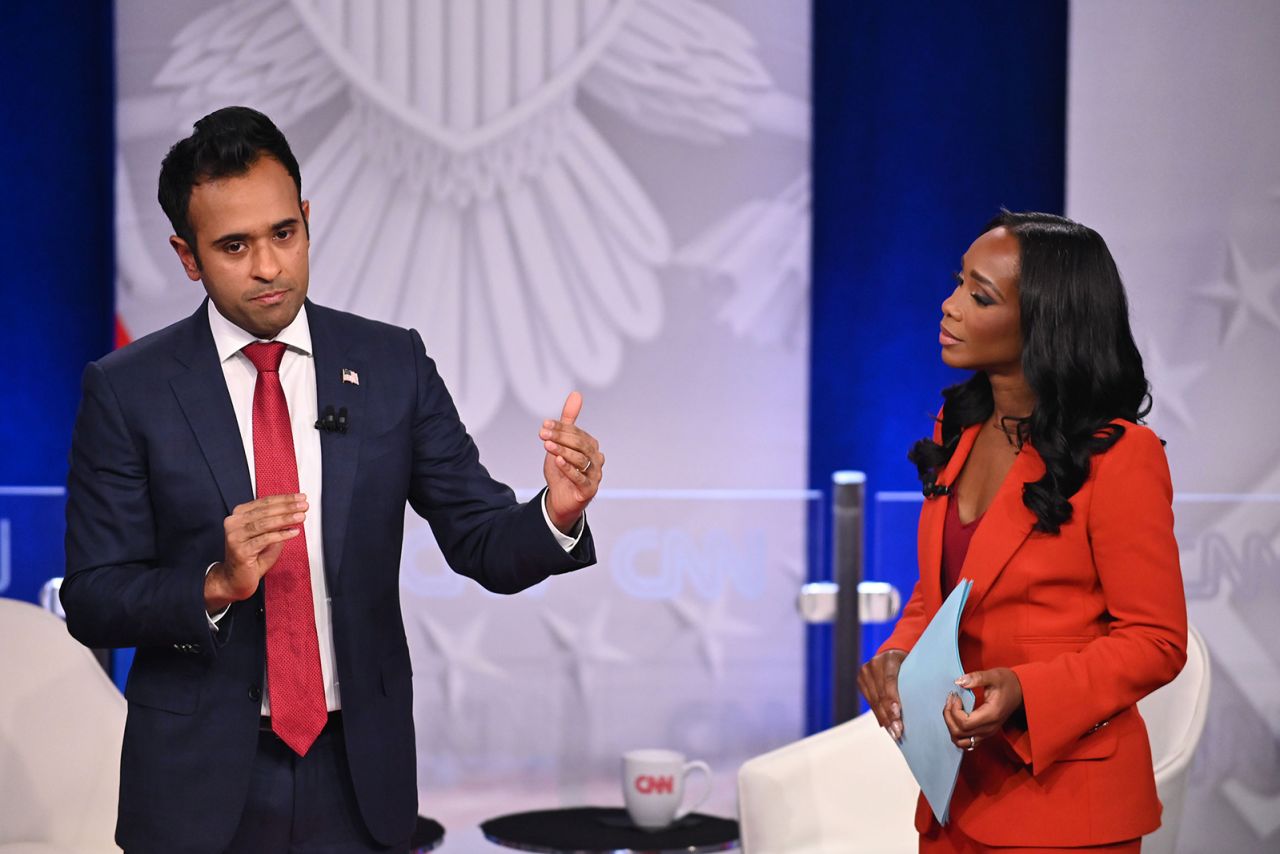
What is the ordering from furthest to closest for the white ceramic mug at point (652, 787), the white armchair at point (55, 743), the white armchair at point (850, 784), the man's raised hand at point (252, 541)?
1. the white ceramic mug at point (652, 787)
2. the white armchair at point (55, 743)
3. the white armchair at point (850, 784)
4. the man's raised hand at point (252, 541)

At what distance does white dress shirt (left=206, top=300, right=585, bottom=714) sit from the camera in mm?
1793

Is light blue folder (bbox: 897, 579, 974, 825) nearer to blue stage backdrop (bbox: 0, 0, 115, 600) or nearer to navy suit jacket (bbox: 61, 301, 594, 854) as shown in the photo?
navy suit jacket (bbox: 61, 301, 594, 854)

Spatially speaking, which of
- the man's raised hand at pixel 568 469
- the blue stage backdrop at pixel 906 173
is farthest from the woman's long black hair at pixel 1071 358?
the blue stage backdrop at pixel 906 173

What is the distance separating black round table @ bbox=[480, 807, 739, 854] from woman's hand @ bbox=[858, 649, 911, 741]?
1305 mm

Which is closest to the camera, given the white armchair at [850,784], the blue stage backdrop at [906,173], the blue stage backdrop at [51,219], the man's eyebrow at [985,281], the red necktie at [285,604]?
the red necktie at [285,604]

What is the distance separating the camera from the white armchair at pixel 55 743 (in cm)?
315

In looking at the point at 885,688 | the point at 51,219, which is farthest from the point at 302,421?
the point at 51,219

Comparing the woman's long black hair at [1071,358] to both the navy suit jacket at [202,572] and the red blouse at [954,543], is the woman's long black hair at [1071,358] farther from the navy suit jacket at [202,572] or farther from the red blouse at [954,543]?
the navy suit jacket at [202,572]

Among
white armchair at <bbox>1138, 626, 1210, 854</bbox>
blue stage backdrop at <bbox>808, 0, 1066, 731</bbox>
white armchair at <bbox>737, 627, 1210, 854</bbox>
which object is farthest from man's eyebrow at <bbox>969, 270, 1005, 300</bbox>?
blue stage backdrop at <bbox>808, 0, 1066, 731</bbox>

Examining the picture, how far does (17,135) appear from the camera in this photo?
4.71 m

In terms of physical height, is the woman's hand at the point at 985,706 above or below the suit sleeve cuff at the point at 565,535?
below

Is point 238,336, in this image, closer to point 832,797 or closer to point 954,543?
point 954,543

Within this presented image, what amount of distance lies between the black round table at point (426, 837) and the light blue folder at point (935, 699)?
5.13 feet

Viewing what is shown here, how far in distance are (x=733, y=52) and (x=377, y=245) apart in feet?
4.46
